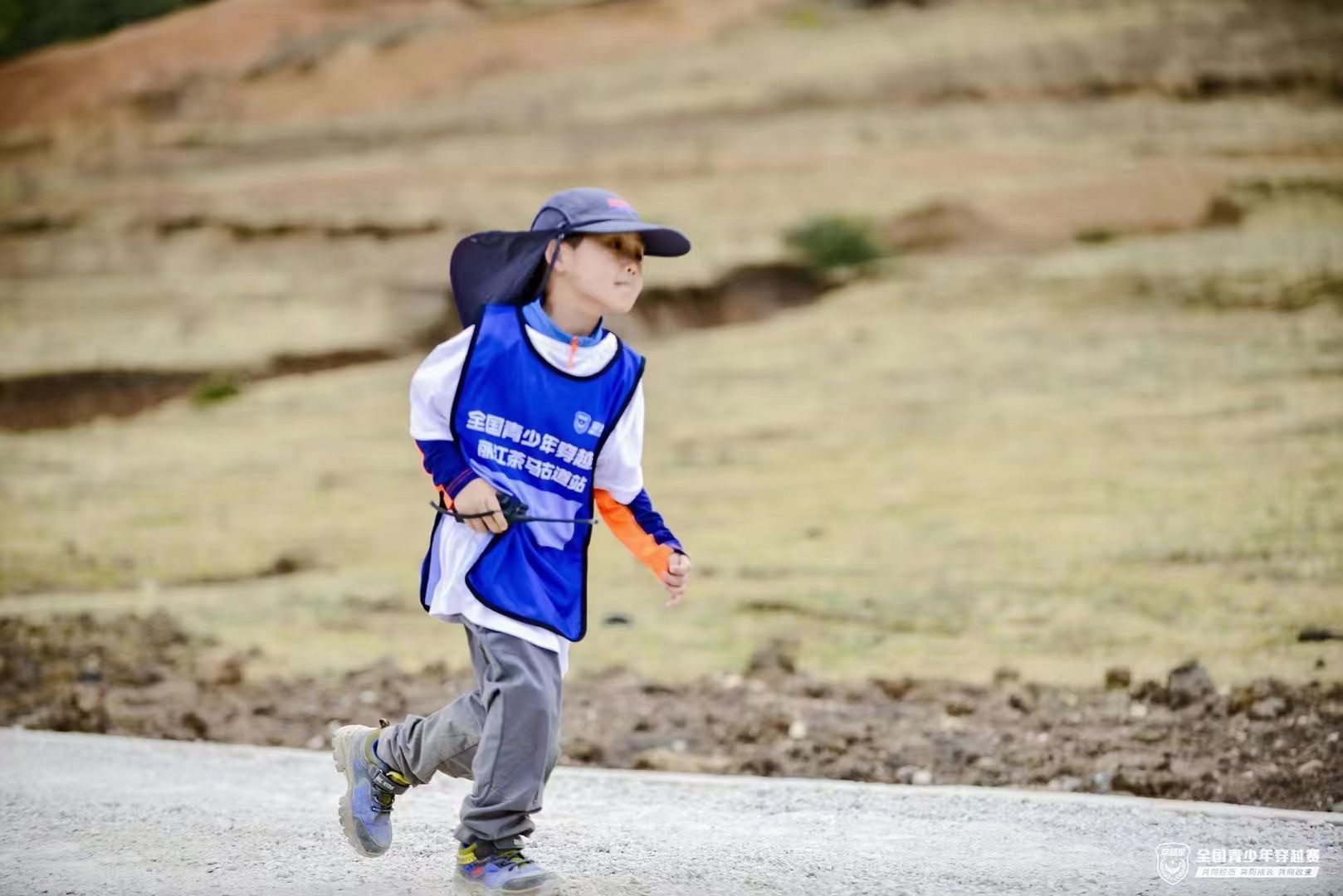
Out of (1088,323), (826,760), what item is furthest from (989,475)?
(826,760)

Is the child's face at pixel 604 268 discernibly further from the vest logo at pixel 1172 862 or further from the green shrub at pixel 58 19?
the green shrub at pixel 58 19

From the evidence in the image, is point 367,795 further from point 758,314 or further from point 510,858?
point 758,314

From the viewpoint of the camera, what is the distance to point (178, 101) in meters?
34.1

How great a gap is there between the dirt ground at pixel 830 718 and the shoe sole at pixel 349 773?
1919 millimetres

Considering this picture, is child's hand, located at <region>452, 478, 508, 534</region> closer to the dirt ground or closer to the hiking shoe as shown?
the hiking shoe

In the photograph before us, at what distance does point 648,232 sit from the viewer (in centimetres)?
374

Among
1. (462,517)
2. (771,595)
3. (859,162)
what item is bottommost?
(771,595)

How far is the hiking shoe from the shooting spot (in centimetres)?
361

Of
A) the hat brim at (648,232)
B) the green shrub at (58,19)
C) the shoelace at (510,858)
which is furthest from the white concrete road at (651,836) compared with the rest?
the green shrub at (58,19)

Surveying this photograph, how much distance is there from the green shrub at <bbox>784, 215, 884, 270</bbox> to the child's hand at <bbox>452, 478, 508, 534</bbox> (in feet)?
62.2

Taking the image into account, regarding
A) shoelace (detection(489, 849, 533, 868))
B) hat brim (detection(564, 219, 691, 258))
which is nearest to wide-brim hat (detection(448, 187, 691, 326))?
hat brim (detection(564, 219, 691, 258))

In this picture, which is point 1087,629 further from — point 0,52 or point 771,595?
point 0,52

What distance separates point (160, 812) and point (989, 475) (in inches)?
353

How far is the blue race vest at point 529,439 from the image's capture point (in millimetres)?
3674
